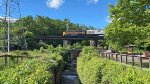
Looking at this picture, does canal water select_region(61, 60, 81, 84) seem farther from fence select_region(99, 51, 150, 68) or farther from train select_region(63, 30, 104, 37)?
train select_region(63, 30, 104, 37)

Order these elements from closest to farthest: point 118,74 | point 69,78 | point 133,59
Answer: point 118,74
point 133,59
point 69,78

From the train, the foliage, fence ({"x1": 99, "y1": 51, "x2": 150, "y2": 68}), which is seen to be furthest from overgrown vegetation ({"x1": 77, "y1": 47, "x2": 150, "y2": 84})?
the train

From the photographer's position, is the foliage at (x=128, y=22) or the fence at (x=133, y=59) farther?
the foliage at (x=128, y=22)

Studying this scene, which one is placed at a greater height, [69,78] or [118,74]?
[118,74]

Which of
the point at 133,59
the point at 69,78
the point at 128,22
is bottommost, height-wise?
the point at 69,78

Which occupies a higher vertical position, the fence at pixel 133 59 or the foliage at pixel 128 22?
the foliage at pixel 128 22

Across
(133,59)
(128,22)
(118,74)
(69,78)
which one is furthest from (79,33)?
(118,74)

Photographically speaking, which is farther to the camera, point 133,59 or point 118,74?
point 133,59

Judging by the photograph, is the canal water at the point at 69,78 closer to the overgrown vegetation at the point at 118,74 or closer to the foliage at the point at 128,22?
the foliage at the point at 128,22

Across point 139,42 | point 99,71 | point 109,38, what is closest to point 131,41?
point 139,42

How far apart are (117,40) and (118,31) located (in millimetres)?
1921

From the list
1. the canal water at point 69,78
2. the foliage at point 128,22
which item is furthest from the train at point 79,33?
the foliage at point 128,22

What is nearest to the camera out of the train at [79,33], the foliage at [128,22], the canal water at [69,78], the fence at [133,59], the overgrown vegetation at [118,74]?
the overgrown vegetation at [118,74]

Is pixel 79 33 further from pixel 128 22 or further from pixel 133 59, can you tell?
pixel 133 59
